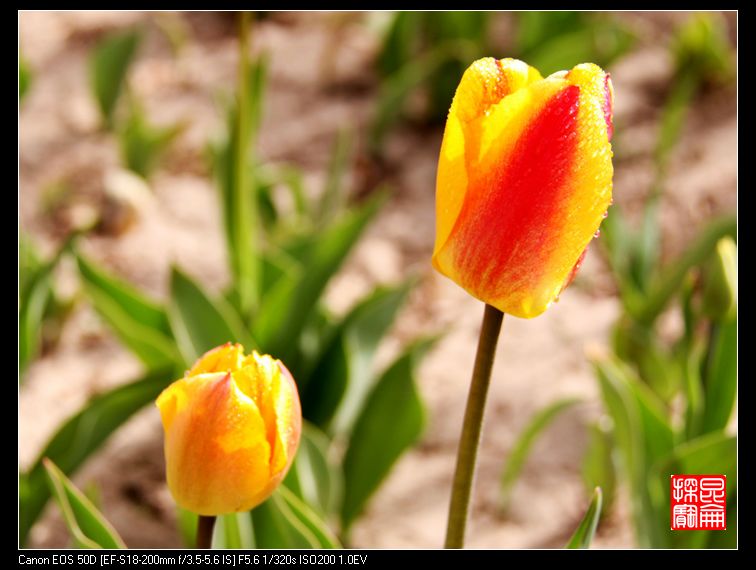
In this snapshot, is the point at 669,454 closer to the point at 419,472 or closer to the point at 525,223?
the point at 419,472

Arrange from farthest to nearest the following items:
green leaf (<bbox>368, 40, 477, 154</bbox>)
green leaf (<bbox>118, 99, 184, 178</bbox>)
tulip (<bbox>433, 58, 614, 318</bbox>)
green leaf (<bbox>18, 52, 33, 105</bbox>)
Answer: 1. green leaf (<bbox>368, 40, 477, 154</bbox>)
2. green leaf (<bbox>118, 99, 184, 178</bbox>)
3. green leaf (<bbox>18, 52, 33, 105</bbox>)
4. tulip (<bbox>433, 58, 614, 318</bbox>)

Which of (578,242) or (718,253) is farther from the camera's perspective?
(718,253)

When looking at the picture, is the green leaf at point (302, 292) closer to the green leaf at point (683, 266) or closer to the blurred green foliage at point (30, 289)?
the blurred green foliage at point (30, 289)

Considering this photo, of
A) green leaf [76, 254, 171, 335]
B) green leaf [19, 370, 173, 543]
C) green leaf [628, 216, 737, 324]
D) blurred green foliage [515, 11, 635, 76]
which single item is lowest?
green leaf [19, 370, 173, 543]

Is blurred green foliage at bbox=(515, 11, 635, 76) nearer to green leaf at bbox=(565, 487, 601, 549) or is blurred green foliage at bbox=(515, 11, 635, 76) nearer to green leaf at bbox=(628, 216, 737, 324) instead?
green leaf at bbox=(628, 216, 737, 324)

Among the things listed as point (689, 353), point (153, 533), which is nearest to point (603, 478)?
point (689, 353)

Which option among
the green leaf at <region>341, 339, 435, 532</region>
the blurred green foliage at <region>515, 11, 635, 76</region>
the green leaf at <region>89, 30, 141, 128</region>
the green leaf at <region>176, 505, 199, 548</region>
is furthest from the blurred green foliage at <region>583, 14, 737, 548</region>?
the green leaf at <region>89, 30, 141, 128</region>
